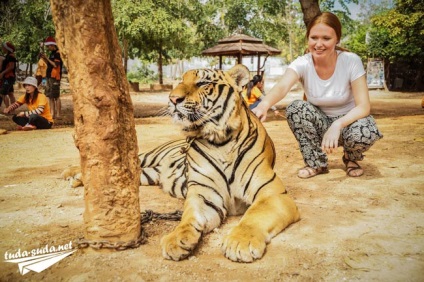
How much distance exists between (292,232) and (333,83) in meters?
1.68

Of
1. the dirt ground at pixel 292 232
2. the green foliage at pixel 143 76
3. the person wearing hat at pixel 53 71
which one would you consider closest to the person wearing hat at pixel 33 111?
the person wearing hat at pixel 53 71

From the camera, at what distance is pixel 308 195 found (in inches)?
124

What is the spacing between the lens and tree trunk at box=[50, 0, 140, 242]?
190 cm

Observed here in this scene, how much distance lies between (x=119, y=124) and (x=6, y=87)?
9.07m

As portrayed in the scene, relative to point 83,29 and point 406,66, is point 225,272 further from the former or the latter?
point 406,66

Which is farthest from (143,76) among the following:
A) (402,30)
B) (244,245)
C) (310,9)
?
(244,245)

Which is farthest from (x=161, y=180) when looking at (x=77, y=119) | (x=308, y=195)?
(x=77, y=119)

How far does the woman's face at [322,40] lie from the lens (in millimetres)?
3221

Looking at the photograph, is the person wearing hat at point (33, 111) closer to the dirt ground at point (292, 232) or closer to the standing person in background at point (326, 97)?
the dirt ground at point (292, 232)

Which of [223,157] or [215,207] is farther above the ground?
[223,157]

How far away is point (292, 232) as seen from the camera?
236 centimetres

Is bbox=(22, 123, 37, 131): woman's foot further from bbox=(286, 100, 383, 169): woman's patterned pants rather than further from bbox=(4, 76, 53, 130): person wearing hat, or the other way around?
bbox=(286, 100, 383, 169): woman's patterned pants

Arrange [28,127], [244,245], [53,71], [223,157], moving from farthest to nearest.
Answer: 1. [53,71]
2. [28,127]
3. [223,157]
4. [244,245]

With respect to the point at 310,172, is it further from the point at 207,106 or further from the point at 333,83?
the point at 207,106
